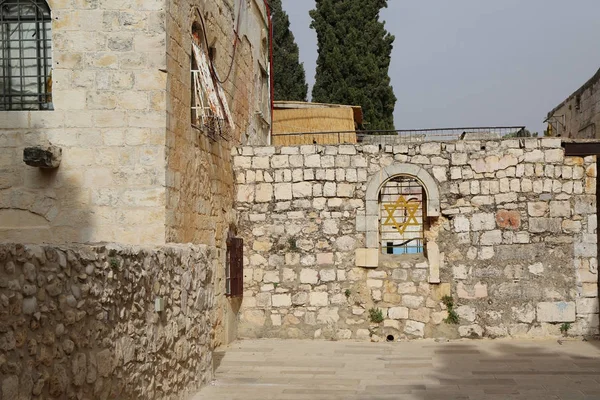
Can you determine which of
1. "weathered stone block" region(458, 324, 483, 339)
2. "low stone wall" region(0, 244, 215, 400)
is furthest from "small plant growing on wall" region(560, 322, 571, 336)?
"low stone wall" region(0, 244, 215, 400)

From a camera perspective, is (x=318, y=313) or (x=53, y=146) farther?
(x=318, y=313)

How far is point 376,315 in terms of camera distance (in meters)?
11.9

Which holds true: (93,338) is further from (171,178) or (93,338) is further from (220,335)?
(220,335)

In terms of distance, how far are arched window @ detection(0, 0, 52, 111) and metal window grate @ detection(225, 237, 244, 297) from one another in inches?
155

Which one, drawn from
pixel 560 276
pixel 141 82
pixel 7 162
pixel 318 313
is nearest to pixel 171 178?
pixel 141 82

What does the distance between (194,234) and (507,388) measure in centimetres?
441

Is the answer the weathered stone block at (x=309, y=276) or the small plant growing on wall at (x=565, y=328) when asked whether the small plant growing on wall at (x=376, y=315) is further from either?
the small plant growing on wall at (x=565, y=328)

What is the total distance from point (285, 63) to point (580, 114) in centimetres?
1170

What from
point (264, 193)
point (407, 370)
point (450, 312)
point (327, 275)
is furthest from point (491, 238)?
point (264, 193)

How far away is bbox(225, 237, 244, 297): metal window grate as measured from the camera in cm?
1159

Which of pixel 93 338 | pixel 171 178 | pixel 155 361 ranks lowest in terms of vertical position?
pixel 155 361

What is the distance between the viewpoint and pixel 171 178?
355 inches

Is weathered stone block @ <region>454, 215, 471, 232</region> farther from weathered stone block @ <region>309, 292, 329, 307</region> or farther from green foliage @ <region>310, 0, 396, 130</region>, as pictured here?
green foliage @ <region>310, 0, 396, 130</region>

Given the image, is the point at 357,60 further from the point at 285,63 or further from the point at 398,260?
the point at 398,260
